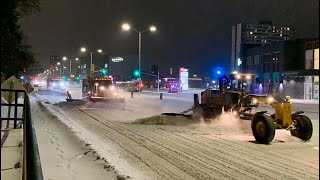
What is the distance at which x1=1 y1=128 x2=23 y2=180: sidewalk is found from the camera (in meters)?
9.12

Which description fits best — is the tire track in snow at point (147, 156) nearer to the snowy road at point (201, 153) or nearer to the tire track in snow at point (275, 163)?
the snowy road at point (201, 153)

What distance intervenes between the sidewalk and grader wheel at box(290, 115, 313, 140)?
368 inches

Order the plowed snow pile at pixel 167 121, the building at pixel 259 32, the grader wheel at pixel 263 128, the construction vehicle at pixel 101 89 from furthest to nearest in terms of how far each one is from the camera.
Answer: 1. the building at pixel 259 32
2. the construction vehicle at pixel 101 89
3. the plowed snow pile at pixel 167 121
4. the grader wheel at pixel 263 128

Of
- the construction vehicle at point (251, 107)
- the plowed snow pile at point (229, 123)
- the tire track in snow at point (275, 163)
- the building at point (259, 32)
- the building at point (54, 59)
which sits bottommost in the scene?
the tire track in snow at point (275, 163)

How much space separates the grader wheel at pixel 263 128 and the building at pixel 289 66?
146ft

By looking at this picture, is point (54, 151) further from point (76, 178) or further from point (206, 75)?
point (206, 75)

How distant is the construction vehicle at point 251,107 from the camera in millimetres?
15067

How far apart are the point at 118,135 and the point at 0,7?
6.20m

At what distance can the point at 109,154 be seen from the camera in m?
11.8

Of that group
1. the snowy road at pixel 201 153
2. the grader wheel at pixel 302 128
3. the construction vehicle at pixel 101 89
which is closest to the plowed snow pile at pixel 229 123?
the snowy road at pixel 201 153

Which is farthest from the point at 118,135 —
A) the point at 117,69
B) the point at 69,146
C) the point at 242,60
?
the point at 117,69

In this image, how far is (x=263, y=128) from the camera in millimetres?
14914

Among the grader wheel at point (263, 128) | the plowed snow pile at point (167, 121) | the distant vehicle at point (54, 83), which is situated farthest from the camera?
the distant vehicle at point (54, 83)

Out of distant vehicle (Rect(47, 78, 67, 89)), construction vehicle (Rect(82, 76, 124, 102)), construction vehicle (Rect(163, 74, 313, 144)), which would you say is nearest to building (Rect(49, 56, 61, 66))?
distant vehicle (Rect(47, 78, 67, 89))
